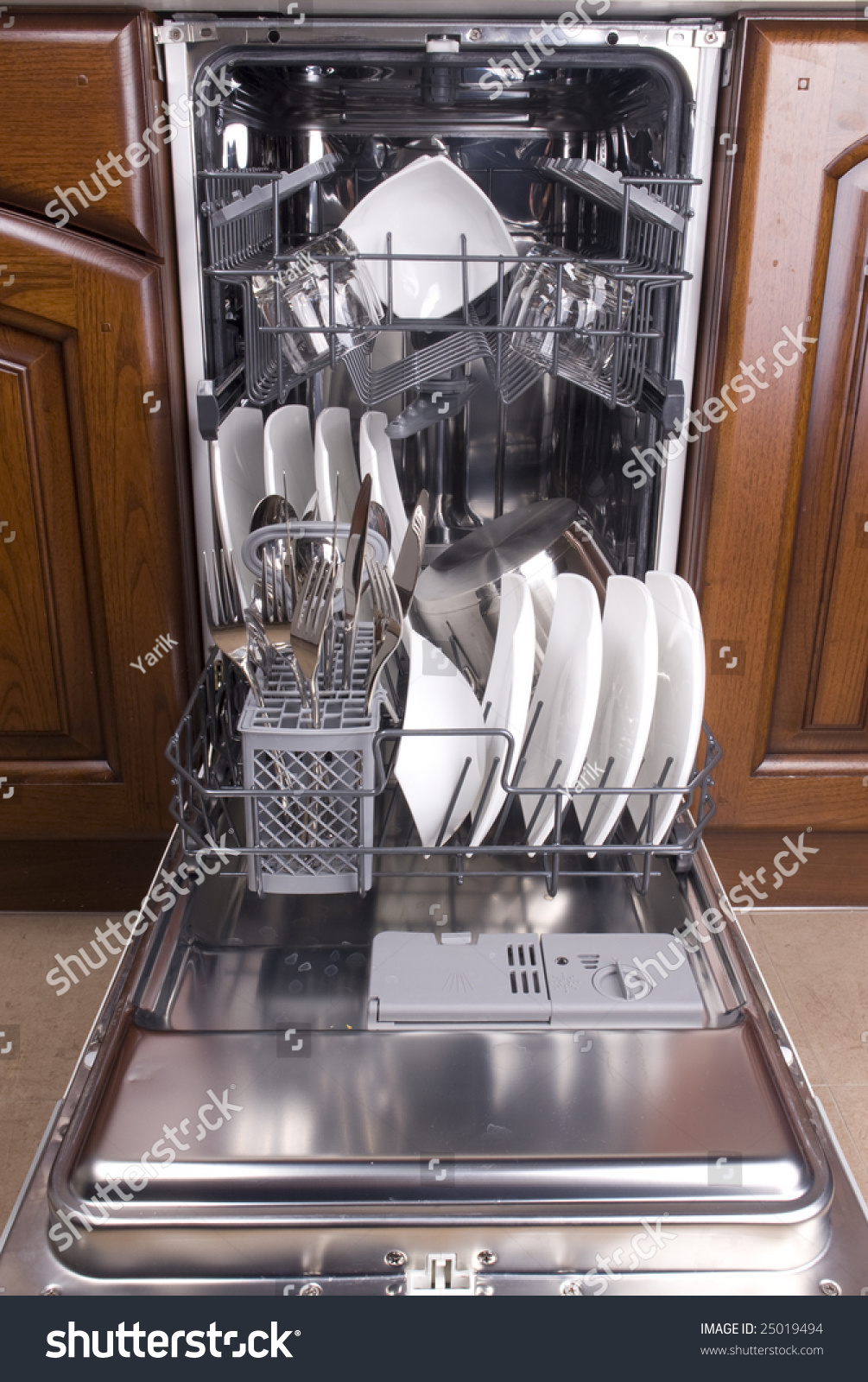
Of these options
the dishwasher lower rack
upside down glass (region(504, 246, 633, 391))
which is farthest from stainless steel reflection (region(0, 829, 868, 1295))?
upside down glass (region(504, 246, 633, 391))

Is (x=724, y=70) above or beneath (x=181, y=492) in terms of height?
above

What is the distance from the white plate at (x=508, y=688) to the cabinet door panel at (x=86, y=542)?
45 centimetres

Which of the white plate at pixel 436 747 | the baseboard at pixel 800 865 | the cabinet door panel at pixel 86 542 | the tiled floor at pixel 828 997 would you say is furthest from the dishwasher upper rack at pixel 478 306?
the tiled floor at pixel 828 997

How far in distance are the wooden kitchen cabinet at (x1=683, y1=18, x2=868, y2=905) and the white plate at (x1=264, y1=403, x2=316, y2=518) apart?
42cm

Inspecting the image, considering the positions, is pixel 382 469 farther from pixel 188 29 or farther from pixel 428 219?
pixel 188 29

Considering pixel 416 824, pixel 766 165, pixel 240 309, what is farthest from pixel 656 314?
pixel 416 824

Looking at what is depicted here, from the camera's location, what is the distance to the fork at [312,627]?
2.43ft

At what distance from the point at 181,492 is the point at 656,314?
52cm

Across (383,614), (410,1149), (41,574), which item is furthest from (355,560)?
(41,574)

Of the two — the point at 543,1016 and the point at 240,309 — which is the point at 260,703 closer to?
the point at 543,1016

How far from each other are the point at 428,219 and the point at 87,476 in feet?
1.44

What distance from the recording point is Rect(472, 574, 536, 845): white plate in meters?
0.79

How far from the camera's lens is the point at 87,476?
1.12 metres

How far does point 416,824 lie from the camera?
2.82ft
